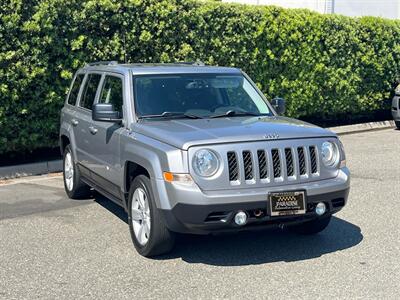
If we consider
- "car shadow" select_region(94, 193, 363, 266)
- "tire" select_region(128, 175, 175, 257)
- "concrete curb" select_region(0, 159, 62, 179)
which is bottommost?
"concrete curb" select_region(0, 159, 62, 179)

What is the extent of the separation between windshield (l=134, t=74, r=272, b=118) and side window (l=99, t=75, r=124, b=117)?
0.76ft

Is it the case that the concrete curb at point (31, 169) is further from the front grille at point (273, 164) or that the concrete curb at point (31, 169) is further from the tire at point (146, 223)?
the front grille at point (273, 164)

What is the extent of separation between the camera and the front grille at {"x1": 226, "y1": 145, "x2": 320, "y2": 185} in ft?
16.0

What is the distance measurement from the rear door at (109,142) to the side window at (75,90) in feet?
3.40

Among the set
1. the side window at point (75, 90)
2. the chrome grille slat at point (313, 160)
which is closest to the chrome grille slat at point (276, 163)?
the chrome grille slat at point (313, 160)

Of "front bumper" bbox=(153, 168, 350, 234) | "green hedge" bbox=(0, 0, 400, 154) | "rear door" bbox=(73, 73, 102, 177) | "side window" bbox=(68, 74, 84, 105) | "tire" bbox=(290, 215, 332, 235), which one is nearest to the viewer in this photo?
"front bumper" bbox=(153, 168, 350, 234)

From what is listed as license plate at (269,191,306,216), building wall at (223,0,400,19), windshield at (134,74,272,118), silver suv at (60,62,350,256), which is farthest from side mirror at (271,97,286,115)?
building wall at (223,0,400,19)

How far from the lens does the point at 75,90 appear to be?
7.71 metres

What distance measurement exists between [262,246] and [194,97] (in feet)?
5.54

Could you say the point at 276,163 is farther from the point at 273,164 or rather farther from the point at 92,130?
the point at 92,130

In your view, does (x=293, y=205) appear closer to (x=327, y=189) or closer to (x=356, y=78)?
(x=327, y=189)


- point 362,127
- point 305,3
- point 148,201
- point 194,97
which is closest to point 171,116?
point 194,97

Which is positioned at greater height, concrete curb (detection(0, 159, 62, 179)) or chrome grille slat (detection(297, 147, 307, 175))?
chrome grille slat (detection(297, 147, 307, 175))

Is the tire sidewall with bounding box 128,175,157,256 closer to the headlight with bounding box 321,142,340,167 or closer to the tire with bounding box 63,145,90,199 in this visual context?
the headlight with bounding box 321,142,340,167
